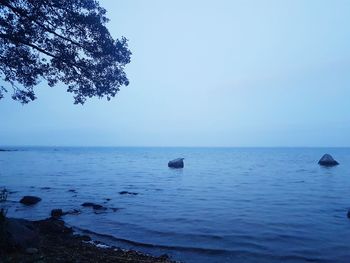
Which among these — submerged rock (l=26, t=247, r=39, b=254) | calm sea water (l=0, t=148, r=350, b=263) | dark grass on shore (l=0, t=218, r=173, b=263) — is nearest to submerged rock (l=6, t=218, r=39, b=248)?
dark grass on shore (l=0, t=218, r=173, b=263)

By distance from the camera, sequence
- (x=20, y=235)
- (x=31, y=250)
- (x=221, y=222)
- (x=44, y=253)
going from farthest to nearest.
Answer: (x=221, y=222) < (x=20, y=235) < (x=44, y=253) < (x=31, y=250)

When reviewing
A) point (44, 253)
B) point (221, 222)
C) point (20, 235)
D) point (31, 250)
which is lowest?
point (221, 222)

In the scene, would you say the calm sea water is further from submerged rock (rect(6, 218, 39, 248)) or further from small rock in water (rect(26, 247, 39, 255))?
small rock in water (rect(26, 247, 39, 255))

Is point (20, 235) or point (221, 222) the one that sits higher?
point (20, 235)

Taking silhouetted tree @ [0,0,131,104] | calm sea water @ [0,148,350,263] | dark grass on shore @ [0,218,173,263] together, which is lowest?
calm sea water @ [0,148,350,263]

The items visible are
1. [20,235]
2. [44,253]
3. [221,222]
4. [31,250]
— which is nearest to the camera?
[31,250]

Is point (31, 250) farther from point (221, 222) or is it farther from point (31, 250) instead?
point (221, 222)

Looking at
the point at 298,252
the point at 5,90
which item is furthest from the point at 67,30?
the point at 298,252

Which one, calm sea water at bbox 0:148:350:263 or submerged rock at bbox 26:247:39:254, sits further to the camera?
calm sea water at bbox 0:148:350:263

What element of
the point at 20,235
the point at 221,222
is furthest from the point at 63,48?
the point at 221,222

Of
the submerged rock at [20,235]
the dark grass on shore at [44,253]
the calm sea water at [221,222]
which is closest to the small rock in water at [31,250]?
the dark grass on shore at [44,253]

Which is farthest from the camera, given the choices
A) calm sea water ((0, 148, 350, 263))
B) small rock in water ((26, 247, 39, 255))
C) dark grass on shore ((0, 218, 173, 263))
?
calm sea water ((0, 148, 350, 263))

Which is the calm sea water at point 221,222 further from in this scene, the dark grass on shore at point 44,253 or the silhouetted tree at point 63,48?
the silhouetted tree at point 63,48

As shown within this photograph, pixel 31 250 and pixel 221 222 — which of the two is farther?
pixel 221 222
